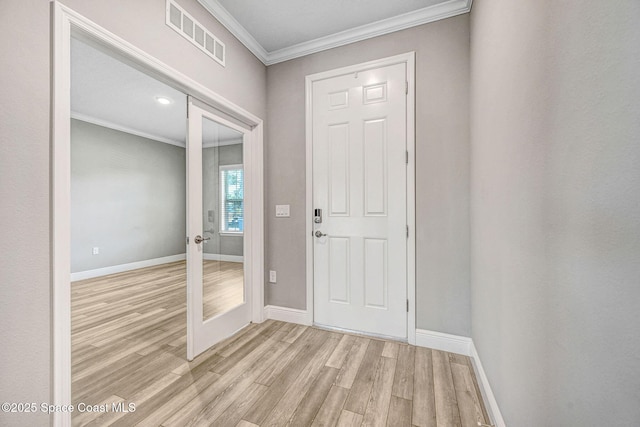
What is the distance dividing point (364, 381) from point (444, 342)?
81cm

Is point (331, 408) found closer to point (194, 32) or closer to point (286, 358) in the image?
point (286, 358)

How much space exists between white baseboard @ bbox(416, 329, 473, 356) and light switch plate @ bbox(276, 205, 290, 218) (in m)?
1.63

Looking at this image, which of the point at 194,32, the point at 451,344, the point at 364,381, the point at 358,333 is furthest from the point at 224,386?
the point at 194,32

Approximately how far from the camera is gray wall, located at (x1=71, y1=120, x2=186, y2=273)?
427 cm

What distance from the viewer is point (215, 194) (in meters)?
2.17

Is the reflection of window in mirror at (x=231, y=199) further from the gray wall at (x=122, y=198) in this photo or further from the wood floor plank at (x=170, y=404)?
the gray wall at (x=122, y=198)

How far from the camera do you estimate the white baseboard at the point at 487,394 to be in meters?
1.27

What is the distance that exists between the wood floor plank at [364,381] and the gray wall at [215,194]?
147 centimetres

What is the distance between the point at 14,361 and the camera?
1.00 m

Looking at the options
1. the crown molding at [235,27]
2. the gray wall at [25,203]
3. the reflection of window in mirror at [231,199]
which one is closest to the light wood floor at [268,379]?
the gray wall at [25,203]

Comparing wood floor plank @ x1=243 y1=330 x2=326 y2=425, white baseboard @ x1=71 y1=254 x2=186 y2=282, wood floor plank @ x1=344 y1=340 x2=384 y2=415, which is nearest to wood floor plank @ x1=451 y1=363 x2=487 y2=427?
wood floor plank @ x1=344 y1=340 x2=384 y2=415

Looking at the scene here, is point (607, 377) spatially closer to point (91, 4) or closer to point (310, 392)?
point (310, 392)

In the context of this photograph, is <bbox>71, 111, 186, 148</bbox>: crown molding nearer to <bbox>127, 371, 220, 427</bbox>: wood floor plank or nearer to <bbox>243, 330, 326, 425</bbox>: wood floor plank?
<bbox>127, 371, 220, 427</bbox>: wood floor plank

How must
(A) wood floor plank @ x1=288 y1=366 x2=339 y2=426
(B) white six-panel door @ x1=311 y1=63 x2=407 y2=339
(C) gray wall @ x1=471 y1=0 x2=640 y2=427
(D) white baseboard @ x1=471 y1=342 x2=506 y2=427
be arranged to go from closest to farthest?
(C) gray wall @ x1=471 y1=0 x2=640 y2=427, (D) white baseboard @ x1=471 y1=342 x2=506 y2=427, (A) wood floor plank @ x1=288 y1=366 x2=339 y2=426, (B) white six-panel door @ x1=311 y1=63 x2=407 y2=339
